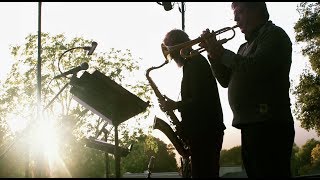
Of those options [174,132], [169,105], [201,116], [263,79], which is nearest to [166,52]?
[169,105]

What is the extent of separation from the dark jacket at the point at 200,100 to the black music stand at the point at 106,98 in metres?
0.49

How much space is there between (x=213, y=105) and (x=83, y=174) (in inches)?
1503

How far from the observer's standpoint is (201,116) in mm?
4207

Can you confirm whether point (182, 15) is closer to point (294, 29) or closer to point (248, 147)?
point (248, 147)

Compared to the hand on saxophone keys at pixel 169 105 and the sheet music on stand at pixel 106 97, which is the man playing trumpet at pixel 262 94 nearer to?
the sheet music on stand at pixel 106 97

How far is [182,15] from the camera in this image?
10.8 meters

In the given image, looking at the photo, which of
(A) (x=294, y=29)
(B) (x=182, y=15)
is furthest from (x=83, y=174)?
(B) (x=182, y=15)

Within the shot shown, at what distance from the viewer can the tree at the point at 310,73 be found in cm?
2956

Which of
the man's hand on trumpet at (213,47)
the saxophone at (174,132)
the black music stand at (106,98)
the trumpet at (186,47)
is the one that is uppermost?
the trumpet at (186,47)

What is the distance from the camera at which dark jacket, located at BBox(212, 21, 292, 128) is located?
2.98m

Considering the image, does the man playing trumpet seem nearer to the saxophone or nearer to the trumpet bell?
the trumpet bell

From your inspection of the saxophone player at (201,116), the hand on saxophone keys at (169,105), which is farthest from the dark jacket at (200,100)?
the hand on saxophone keys at (169,105)

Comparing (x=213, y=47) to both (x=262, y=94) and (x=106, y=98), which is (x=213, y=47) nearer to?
(x=262, y=94)

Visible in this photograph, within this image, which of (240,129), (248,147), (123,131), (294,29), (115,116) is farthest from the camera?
(123,131)
